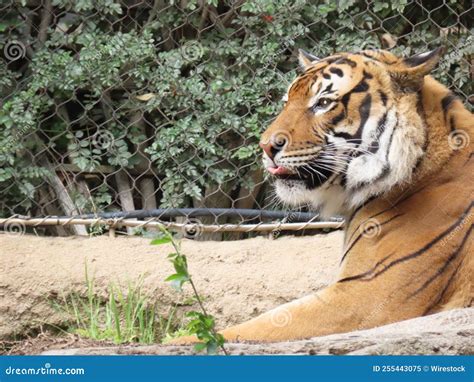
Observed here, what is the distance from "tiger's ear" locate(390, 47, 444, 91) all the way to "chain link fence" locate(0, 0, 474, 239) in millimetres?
1448

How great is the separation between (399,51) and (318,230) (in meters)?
Answer: 0.88

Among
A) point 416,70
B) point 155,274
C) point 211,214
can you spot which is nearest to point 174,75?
point 211,214

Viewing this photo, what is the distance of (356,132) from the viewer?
2846 mm

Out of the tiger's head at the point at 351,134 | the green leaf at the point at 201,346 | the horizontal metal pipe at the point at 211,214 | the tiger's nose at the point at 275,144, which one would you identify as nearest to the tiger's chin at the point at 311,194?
the tiger's head at the point at 351,134

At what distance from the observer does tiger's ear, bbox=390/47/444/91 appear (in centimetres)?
280

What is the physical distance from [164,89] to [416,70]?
174cm

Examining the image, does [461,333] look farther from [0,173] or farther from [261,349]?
[0,173]

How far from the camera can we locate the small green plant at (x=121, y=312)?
3.42m

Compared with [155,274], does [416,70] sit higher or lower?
higher

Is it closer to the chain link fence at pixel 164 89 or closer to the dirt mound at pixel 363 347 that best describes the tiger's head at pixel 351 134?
the dirt mound at pixel 363 347

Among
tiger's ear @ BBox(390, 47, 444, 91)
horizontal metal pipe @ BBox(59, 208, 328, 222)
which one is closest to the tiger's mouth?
tiger's ear @ BBox(390, 47, 444, 91)

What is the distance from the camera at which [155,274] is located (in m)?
3.80

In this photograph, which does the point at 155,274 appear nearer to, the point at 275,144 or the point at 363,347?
the point at 275,144

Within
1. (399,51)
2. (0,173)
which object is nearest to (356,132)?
(399,51)
